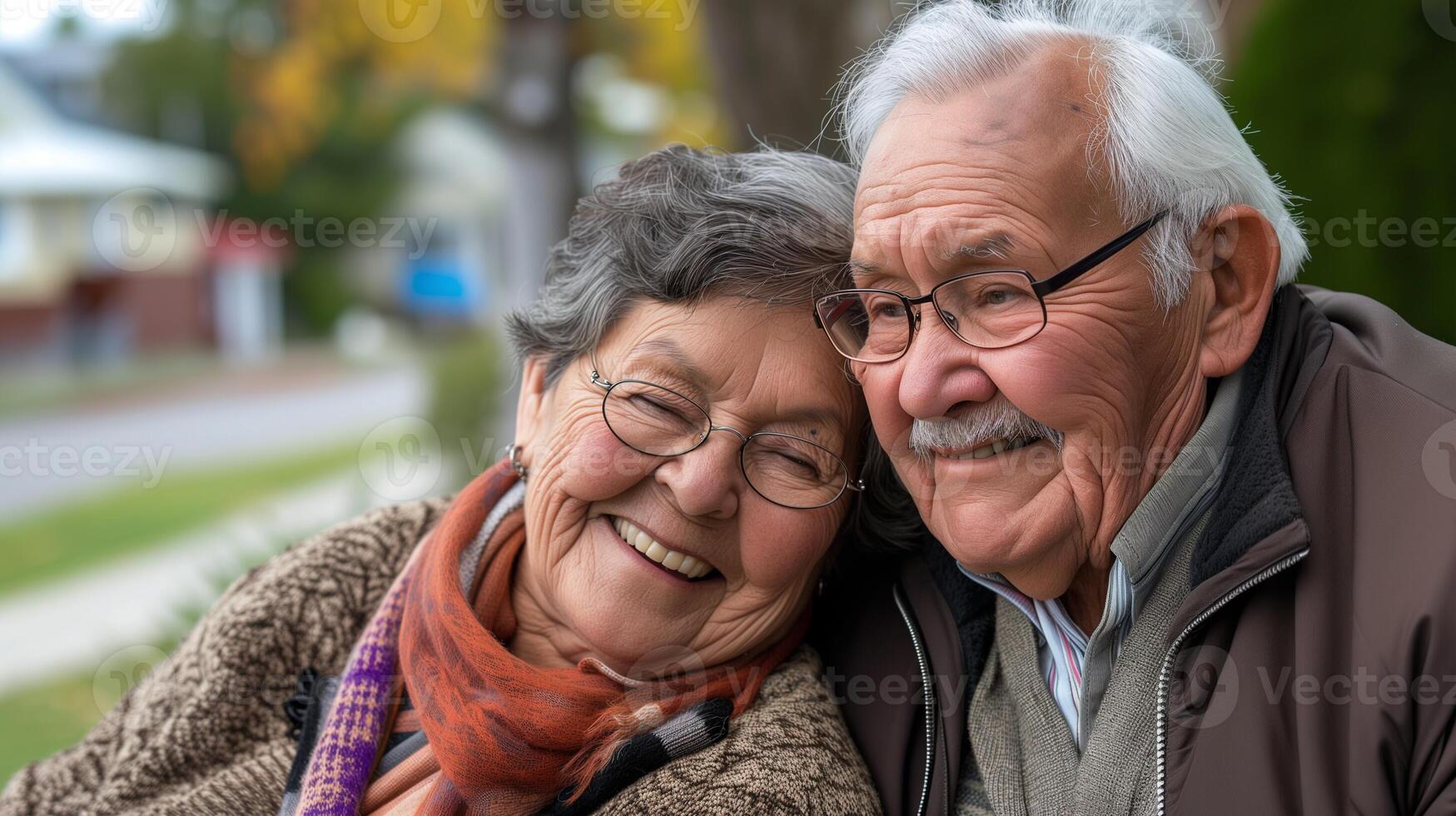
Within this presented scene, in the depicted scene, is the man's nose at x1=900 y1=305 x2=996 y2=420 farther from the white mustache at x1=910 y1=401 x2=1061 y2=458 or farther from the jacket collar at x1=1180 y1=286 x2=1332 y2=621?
the jacket collar at x1=1180 y1=286 x2=1332 y2=621

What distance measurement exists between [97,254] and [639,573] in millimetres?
29786

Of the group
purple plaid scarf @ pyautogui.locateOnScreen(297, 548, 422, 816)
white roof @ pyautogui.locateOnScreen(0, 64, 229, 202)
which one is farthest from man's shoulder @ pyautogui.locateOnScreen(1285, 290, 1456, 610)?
white roof @ pyautogui.locateOnScreen(0, 64, 229, 202)

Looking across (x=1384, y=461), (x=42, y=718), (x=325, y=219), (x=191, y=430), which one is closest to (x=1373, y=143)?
(x=1384, y=461)

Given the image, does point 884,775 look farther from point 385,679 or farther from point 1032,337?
point 385,679

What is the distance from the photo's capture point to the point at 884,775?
93.2 inches

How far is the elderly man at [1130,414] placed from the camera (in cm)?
192

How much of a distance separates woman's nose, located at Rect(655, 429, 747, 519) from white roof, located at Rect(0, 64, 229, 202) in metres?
28.2

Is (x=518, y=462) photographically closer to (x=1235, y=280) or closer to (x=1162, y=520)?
(x=1162, y=520)

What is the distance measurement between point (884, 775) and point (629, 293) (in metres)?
1.07

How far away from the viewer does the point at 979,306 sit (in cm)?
212

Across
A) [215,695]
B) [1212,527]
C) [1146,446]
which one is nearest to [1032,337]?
[1146,446]

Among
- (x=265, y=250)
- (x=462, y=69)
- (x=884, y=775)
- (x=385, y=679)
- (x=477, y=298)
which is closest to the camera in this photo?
(x=884, y=775)

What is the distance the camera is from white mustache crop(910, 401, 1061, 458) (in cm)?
210

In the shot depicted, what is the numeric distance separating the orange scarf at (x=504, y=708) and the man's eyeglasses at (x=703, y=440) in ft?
1.26
